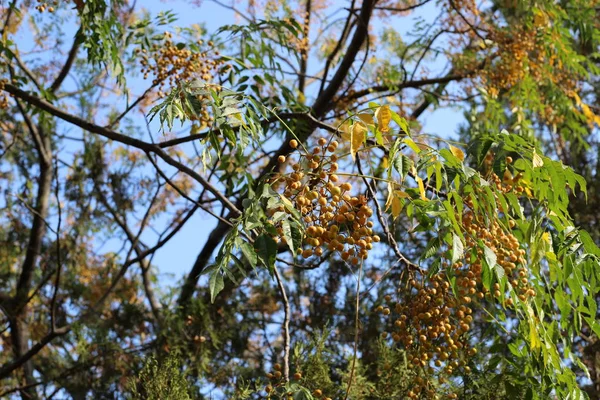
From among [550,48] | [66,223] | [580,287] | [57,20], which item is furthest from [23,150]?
[580,287]

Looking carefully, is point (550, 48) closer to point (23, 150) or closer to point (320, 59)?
point (320, 59)

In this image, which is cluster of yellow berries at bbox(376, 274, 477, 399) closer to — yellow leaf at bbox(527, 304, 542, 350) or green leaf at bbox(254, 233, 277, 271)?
yellow leaf at bbox(527, 304, 542, 350)

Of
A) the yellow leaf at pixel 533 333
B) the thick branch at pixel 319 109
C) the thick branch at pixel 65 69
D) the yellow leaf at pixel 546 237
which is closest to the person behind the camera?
the yellow leaf at pixel 533 333

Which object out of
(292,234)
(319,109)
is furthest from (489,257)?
(319,109)

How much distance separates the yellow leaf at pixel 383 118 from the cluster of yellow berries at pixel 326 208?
5.6 inches

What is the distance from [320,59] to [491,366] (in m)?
5.42

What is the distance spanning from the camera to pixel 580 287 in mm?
2262

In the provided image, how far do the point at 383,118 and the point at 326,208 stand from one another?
0.29 meters

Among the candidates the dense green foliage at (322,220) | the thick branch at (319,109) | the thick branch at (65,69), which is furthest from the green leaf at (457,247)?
the thick branch at (65,69)

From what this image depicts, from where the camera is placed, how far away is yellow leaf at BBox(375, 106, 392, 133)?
1998 millimetres

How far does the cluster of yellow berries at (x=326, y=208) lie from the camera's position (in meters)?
Result: 1.88

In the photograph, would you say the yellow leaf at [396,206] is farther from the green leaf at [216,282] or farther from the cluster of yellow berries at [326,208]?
the green leaf at [216,282]

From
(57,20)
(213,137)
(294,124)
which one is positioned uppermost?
(57,20)

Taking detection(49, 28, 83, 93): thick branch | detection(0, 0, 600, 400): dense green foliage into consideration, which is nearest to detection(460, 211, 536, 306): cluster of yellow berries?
detection(0, 0, 600, 400): dense green foliage
